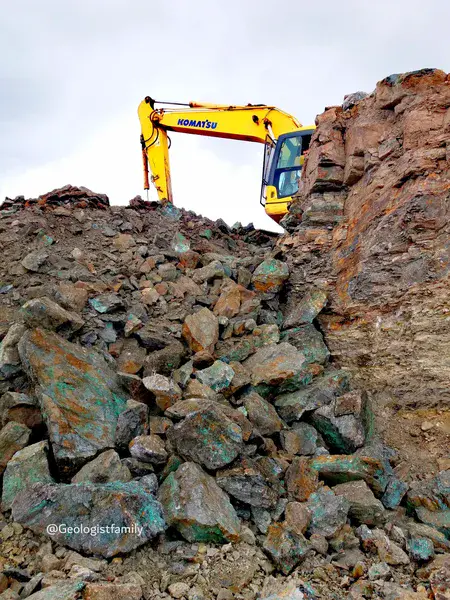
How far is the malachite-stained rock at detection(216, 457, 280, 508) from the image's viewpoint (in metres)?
3.10

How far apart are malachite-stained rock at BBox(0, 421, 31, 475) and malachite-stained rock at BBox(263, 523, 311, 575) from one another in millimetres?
2126

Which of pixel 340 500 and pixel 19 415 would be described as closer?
pixel 340 500

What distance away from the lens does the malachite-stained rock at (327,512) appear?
3.02m

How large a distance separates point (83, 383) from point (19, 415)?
604 mm

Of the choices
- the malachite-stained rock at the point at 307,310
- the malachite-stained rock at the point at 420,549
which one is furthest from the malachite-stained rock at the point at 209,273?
the malachite-stained rock at the point at 420,549

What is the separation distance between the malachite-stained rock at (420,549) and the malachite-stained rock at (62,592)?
2.22m

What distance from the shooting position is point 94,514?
275 centimetres

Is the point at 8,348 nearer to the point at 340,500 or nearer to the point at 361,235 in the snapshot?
the point at 340,500

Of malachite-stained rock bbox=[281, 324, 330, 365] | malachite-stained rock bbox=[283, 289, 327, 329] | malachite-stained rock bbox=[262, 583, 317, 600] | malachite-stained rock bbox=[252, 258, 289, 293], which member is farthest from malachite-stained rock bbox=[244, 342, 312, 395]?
malachite-stained rock bbox=[262, 583, 317, 600]

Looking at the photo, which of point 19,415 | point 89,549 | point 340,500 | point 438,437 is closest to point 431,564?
point 340,500

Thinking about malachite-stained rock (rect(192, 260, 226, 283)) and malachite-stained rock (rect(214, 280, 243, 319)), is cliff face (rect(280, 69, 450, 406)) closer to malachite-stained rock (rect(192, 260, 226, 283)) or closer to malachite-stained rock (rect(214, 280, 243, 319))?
malachite-stained rock (rect(214, 280, 243, 319))

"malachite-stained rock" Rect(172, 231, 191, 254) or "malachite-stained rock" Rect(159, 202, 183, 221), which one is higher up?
"malachite-stained rock" Rect(159, 202, 183, 221)

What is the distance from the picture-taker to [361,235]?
4.93 m

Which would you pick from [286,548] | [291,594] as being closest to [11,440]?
[286,548]
